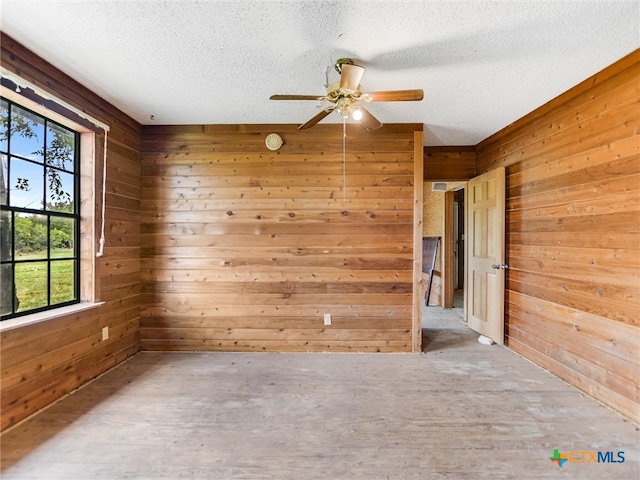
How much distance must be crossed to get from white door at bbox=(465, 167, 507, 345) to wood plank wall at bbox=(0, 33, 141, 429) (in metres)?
3.99

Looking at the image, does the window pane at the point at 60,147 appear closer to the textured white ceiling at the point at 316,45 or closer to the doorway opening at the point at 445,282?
the textured white ceiling at the point at 316,45

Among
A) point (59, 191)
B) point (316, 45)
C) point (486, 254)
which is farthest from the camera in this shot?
point (486, 254)

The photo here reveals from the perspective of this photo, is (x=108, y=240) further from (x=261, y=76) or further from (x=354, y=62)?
(x=354, y=62)

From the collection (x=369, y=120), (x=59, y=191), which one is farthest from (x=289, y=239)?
(x=59, y=191)

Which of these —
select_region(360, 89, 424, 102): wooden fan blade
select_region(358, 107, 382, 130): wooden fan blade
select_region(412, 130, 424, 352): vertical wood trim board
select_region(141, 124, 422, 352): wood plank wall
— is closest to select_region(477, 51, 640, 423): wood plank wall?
select_region(412, 130, 424, 352): vertical wood trim board

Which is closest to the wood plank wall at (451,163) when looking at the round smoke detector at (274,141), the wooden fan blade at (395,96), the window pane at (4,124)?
the round smoke detector at (274,141)

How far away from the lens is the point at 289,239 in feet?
10.7

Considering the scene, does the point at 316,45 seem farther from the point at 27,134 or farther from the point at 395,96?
the point at 27,134

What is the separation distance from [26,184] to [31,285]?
0.74 m

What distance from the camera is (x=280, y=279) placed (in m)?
3.26

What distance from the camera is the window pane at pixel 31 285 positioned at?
2.09 meters

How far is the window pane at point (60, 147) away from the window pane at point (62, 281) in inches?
31.7

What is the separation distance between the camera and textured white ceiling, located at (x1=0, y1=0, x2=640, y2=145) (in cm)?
164

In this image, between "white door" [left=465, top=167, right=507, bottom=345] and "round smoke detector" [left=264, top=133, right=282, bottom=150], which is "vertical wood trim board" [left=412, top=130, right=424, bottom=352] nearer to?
"white door" [left=465, top=167, right=507, bottom=345]
